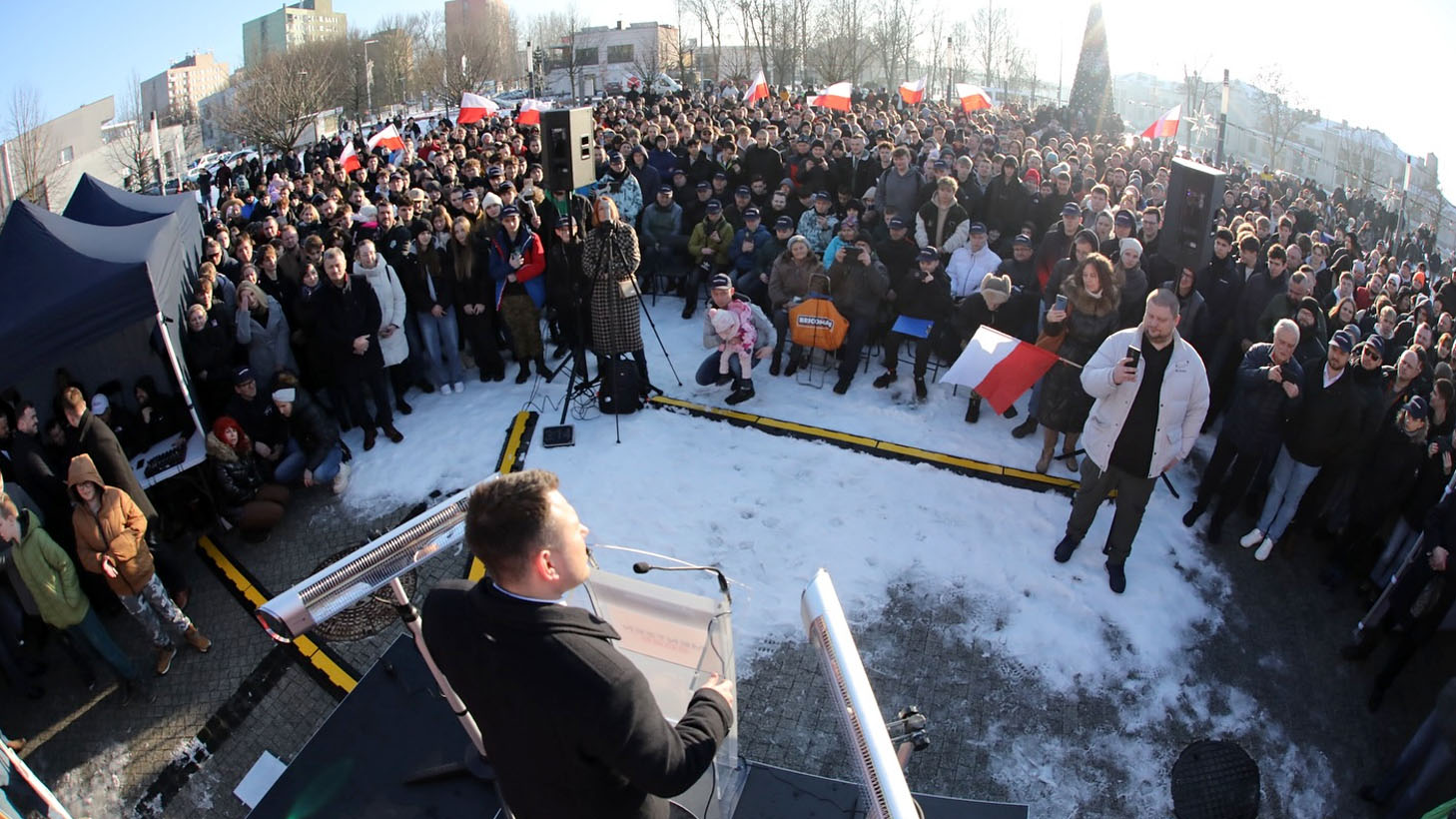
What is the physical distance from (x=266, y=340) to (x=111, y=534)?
283 cm

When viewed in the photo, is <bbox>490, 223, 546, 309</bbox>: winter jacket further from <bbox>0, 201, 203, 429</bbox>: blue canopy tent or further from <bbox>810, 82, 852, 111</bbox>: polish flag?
<bbox>810, 82, 852, 111</bbox>: polish flag

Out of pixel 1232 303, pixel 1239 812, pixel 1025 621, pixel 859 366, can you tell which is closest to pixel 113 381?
pixel 859 366

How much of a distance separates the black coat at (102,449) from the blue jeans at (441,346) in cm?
330

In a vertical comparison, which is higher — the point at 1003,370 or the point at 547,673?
the point at 547,673

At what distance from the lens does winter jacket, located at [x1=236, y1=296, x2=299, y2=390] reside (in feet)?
26.0

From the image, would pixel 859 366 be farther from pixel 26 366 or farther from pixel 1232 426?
pixel 26 366

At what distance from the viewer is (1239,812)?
4.68m

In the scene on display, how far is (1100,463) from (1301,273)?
9.90 ft

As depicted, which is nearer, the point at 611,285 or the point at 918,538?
the point at 918,538

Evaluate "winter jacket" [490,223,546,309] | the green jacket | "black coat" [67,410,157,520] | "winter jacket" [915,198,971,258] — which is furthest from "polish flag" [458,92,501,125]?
the green jacket

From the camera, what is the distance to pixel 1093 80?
1067 inches

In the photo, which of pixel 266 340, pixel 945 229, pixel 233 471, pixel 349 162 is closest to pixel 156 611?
pixel 233 471

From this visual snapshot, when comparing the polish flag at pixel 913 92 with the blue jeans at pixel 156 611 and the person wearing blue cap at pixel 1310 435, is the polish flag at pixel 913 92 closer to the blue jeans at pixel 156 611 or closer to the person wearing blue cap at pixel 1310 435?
the person wearing blue cap at pixel 1310 435

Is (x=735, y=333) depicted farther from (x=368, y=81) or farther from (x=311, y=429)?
(x=368, y=81)
